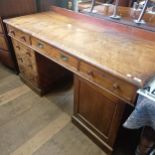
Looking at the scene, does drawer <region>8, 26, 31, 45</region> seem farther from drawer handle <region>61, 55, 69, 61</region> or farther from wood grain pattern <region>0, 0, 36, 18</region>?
drawer handle <region>61, 55, 69, 61</region>

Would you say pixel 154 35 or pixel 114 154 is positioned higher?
pixel 154 35

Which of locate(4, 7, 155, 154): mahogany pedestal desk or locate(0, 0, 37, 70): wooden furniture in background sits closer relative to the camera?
locate(4, 7, 155, 154): mahogany pedestal desk

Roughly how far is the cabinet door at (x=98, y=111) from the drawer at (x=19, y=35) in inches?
26.1

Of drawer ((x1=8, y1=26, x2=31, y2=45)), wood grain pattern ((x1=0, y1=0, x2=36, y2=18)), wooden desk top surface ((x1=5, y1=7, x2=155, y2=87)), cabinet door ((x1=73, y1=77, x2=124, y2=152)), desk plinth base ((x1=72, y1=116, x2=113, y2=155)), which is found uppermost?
wood grain pattern ((x1=0, y1=0, x2=36, y2=18))

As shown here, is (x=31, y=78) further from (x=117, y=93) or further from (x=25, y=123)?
(x=117, y=93)

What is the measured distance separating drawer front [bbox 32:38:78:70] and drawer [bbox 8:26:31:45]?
95mm

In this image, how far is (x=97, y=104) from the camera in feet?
3.92

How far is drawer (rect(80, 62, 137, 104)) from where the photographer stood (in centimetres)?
89

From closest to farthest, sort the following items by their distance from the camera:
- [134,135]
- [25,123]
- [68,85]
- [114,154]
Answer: [114,154]
[134,135]
[25,123]
[68,85]

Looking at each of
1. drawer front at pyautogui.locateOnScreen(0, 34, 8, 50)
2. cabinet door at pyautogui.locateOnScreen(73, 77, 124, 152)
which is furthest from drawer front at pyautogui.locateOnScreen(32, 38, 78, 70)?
drawer front at pyautogui.locateOnScreen(0, 34, 8, 50)

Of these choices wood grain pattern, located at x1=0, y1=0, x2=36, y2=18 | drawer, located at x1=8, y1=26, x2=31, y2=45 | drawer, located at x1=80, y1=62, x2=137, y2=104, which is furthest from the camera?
wood grain pattern, located at x1=0, y1=0, x2=36, y2=18

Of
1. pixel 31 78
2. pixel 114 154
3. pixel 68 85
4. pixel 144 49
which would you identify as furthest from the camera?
pixel 68 85

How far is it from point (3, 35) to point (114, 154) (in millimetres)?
1804

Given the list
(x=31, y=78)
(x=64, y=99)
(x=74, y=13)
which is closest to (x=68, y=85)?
(x=64, y=99)
